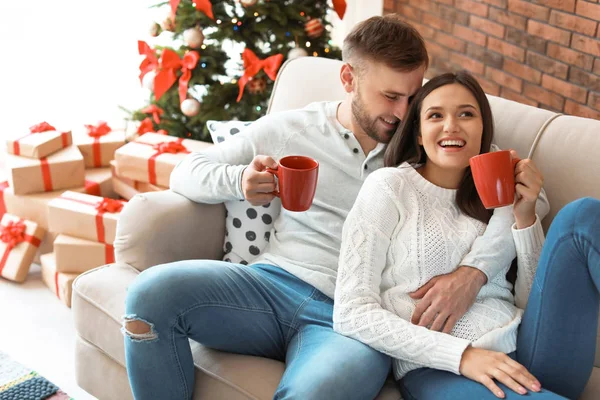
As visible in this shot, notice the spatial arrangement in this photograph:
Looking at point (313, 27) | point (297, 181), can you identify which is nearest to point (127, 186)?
point (313, 27)

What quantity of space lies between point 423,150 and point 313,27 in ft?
4.17

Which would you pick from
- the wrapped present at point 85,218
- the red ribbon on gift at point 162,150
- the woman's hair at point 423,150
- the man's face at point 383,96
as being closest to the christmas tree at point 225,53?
the red ribbon on gift at point 162,150

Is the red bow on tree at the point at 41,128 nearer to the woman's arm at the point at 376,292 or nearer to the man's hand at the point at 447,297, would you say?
→ the woman's arm at the point at 376,292

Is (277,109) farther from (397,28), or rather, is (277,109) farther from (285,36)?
(285,36)

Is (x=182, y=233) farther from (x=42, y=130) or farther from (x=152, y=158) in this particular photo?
(x=42, y=130)

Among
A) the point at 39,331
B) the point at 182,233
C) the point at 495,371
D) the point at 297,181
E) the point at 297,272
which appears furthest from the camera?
the point at 39,331

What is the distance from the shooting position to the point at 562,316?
145 cm

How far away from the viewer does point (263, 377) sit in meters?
1.54

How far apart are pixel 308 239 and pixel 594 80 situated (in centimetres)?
150

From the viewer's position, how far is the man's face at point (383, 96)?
5.94 feet

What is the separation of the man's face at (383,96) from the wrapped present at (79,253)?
3.84 feet

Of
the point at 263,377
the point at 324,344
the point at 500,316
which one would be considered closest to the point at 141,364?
the point at 263,377

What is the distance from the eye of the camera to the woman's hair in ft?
5.53

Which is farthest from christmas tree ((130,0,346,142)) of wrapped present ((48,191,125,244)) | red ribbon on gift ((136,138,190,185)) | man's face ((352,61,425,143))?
man's face ((352,61,425,143))
